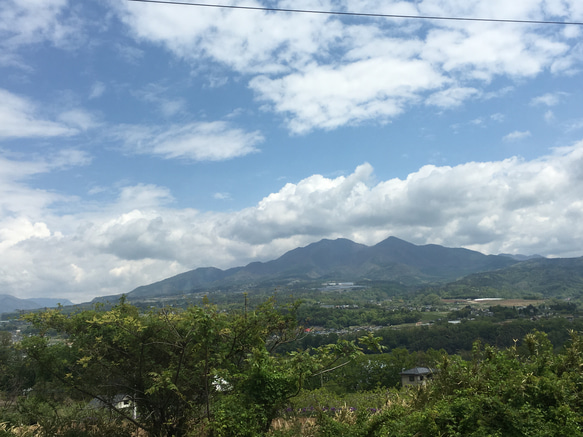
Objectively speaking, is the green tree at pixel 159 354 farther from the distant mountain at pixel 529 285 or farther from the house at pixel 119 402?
the distant mountain at pixel 529 285

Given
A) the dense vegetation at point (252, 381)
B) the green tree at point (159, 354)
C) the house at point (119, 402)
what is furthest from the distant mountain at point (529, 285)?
the green tree at point (159, 354)

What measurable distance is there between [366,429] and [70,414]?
7.74m

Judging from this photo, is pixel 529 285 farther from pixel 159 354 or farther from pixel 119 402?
pixel 159 354

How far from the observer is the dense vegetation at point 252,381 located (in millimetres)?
5277

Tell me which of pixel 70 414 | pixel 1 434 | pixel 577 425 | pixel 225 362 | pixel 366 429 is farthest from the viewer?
pixel 70 414

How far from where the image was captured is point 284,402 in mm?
5754

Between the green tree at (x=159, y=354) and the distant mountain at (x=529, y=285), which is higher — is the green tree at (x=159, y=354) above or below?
above

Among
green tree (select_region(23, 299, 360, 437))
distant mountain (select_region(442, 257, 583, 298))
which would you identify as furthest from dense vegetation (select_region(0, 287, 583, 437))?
distant mountain (select_region(442, 257, 583, 298))

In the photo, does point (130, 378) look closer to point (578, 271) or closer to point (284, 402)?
point (284, 402)

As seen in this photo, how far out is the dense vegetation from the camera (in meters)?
5.28

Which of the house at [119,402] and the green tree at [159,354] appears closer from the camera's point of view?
the green tree at [159,354]

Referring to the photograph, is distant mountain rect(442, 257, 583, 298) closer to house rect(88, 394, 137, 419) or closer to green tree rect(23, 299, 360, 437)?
house rect(88, 394, 137, 419)

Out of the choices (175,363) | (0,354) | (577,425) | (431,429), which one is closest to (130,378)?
(175,363)

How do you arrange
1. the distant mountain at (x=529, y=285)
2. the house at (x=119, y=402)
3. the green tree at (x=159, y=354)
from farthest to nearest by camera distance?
the distant mountain at (x=529, y=285) → the house at (x=119, y=402) → the green tree at (x=159, y=354)
